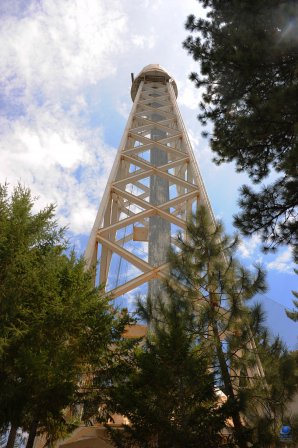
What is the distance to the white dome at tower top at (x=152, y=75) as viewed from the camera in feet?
61.3

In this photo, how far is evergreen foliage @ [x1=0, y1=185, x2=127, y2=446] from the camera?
4934mm

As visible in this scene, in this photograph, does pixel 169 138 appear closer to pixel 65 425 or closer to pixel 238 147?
pixel 238 147

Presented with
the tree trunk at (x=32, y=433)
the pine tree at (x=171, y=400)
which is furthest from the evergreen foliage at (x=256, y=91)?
the tree trunk at (x=32, y=433)

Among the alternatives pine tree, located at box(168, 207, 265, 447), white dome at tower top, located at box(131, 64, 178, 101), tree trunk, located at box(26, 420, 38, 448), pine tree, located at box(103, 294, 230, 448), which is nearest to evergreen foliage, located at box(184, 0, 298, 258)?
pine tree, located at box(168, 207, 265, 447)

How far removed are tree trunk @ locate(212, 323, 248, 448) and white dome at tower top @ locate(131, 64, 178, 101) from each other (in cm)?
1537

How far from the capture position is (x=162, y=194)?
11273 millimetres

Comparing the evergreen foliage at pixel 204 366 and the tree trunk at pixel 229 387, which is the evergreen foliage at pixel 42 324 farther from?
the tree trunk at pixel 229 387

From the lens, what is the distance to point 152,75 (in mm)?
18812

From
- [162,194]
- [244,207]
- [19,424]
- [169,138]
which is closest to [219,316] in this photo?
[244,207]

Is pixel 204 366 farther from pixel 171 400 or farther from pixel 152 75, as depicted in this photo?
pixel 152 75

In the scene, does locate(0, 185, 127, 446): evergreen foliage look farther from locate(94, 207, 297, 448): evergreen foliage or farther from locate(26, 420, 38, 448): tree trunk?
locate(94, 207, 297, 448): evergreen foliage

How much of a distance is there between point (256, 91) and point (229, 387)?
13.2ft

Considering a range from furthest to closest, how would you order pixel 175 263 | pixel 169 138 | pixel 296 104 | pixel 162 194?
pixel 169 138, pixel 162 194, pixel 175 263, pixel 296 104

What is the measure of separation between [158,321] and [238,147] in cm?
280
